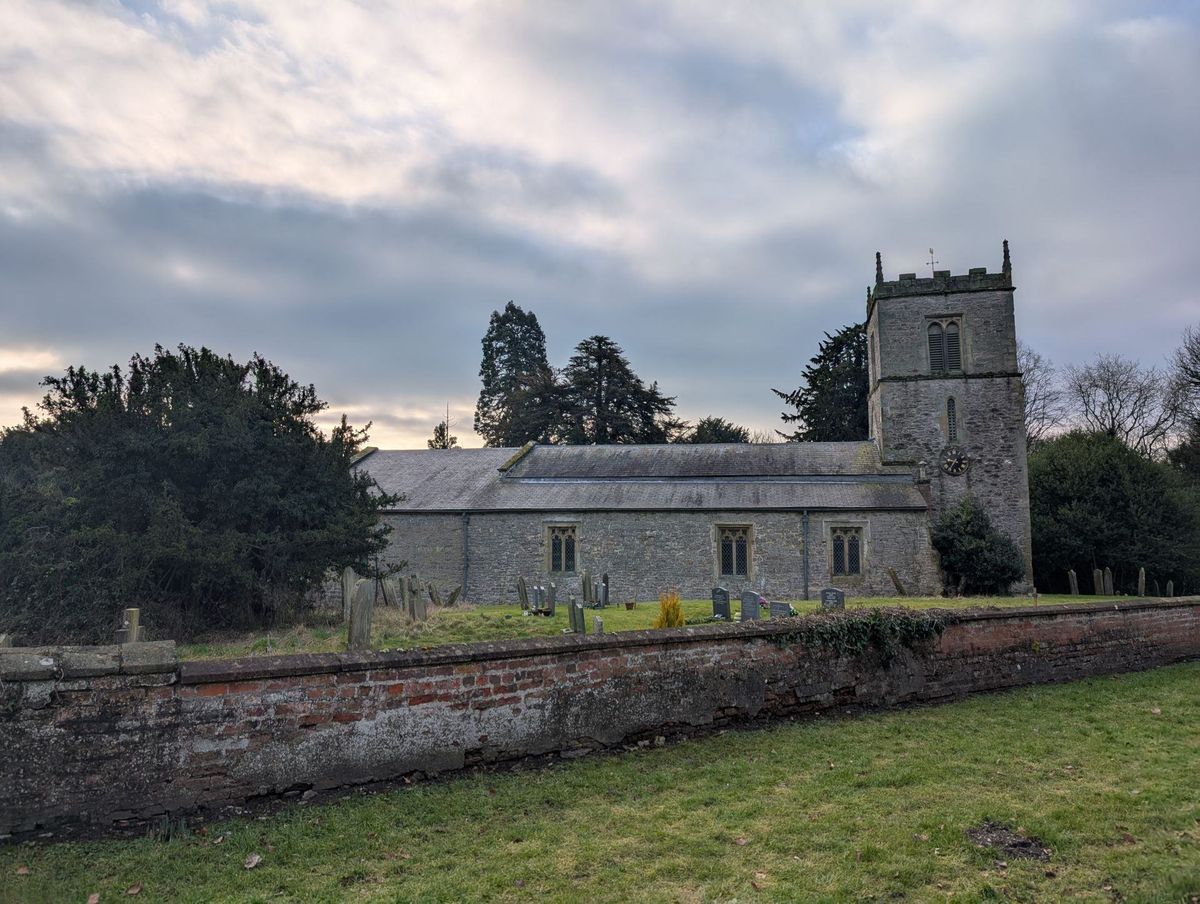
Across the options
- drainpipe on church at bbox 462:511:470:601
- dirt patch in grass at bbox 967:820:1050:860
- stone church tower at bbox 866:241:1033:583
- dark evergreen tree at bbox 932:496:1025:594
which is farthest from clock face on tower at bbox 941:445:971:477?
dirt patch in grass at bbox 967:820:1050:860

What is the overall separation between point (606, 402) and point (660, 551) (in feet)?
75.7

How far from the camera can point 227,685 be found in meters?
5.33

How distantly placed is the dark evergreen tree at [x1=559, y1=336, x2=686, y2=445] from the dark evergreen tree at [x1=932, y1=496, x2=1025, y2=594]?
23810 millimetres

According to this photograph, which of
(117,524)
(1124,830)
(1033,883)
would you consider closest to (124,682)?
(1033,883)

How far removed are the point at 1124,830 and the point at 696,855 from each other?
288cm

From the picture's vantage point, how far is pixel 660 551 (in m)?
24.0

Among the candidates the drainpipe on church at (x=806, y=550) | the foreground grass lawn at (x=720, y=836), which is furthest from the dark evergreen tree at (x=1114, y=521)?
the foreground grass lawn at (x=720, y=836)

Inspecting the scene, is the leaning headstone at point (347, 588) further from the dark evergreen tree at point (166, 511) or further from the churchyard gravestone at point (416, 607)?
the churchyard gravestone at point (416, 607)

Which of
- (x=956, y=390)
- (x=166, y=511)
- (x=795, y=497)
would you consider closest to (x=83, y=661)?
(x=166, y=511)

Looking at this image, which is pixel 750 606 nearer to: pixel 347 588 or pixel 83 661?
pixel 347 588

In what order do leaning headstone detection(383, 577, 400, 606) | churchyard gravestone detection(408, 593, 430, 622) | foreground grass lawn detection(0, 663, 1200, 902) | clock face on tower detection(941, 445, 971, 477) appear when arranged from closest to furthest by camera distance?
foreground grass lawn detection(0, 663, 1200, 902) → churchyard gravestone detection(408, 593, 430, 622) → leaning headstone detection(383, 577, 400, 606) → clock face on tower detection(941, 445, 971, 477)

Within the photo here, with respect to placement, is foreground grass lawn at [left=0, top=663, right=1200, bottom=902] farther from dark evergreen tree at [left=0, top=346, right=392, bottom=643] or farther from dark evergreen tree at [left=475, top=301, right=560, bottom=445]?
dark evergreen tree at [left=475, top=301, right=560, bottom=445]

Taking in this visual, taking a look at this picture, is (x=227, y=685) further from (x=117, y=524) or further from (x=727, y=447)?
(x=727, y=447)

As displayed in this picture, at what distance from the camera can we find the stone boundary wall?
483cm
